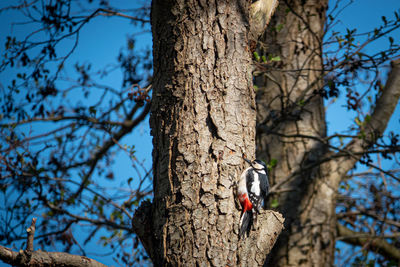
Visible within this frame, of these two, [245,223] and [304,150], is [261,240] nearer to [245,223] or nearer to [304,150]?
[245,223]

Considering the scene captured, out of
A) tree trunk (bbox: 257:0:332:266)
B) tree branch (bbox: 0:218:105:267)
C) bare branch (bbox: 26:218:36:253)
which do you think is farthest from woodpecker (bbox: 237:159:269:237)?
tree trunk (bbox: 257:0:332:266)

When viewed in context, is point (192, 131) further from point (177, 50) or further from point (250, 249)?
point (250, 249)

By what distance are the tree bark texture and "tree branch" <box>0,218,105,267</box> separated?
36cm

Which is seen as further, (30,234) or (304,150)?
(304,150)

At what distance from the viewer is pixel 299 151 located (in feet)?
14.1

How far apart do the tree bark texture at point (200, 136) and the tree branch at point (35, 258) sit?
36cm

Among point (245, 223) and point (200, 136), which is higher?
point (200, 136)

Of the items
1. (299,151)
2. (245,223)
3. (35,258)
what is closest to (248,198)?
(245,223)

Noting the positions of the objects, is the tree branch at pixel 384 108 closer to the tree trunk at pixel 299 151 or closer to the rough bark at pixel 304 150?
the rough bark at pixel 304 150

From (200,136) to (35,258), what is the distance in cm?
101

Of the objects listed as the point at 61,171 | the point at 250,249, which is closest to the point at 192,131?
the point at 250,249

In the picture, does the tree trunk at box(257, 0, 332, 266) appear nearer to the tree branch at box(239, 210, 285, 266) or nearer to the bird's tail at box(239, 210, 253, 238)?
the tree branch at box(239, 210, 285, 266)

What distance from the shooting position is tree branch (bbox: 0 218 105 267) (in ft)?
5.28

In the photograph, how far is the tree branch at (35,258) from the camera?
5.28ft
